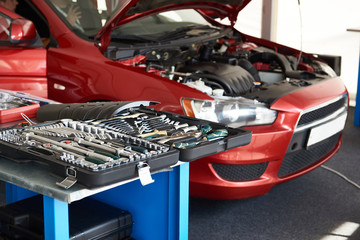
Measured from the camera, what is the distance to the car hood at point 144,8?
2899 millimetres

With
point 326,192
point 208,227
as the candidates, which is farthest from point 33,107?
point 326,192

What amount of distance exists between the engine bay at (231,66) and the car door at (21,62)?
0.46m

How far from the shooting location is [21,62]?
10.5ft

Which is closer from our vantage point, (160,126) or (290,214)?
(160,126)

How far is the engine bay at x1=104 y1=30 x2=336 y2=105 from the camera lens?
3057 millimetres

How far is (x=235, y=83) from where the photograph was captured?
309 centimetres

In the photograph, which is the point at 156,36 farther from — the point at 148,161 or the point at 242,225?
the point at 148,161

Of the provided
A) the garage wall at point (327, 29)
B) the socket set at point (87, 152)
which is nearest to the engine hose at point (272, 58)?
the socket set at point (87, 152)

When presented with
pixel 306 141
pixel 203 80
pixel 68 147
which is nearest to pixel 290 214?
pixel 306 141

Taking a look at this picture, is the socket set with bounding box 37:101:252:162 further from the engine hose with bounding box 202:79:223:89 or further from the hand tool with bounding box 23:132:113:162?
the engine hose with bounding box 202:79:223:89

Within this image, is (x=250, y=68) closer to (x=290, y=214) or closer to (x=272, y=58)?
(x=272, y=58)

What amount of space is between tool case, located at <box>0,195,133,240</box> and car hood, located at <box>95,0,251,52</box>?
3.97 feet

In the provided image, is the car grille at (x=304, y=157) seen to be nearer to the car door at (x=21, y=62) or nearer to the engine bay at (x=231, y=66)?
the engine bay at (x=231, y=66)

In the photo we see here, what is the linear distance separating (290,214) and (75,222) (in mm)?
1539
